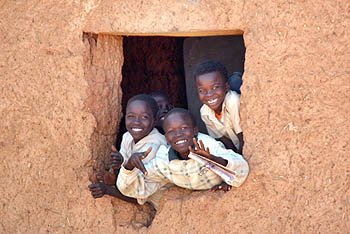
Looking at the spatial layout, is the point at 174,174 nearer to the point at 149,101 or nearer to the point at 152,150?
the point at 152,150

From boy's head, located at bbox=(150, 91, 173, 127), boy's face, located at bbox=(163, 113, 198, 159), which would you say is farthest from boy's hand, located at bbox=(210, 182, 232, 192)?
boy's head, located at bbox=(150, 91, 173, 127)

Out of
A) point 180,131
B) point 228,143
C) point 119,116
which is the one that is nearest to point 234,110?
point 228,143

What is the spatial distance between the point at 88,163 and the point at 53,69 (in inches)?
22.1

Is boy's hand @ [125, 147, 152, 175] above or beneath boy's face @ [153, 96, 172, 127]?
beneath

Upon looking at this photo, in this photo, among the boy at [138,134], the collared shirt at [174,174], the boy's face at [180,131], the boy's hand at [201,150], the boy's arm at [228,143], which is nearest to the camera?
the boy's hand at [201,150]

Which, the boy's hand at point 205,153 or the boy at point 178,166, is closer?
the boy's hand at point 205,153

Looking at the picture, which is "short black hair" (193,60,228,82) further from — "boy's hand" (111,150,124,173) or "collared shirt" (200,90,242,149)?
"boy's hand" (111,150,124,173)

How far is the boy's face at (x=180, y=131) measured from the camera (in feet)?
14.8

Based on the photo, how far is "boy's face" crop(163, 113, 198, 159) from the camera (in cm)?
450

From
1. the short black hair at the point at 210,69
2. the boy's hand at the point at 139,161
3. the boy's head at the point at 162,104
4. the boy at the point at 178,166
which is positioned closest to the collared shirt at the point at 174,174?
the boy at the point at 178,166

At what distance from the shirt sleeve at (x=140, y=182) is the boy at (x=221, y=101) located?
399 millimetres

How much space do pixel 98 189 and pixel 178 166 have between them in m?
0.50

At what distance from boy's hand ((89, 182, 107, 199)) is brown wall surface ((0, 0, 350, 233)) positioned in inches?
3.8

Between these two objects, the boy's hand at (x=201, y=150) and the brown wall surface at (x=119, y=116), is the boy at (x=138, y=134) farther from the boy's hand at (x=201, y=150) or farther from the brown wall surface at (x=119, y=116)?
the boy's hand at (x=201, y=150)
